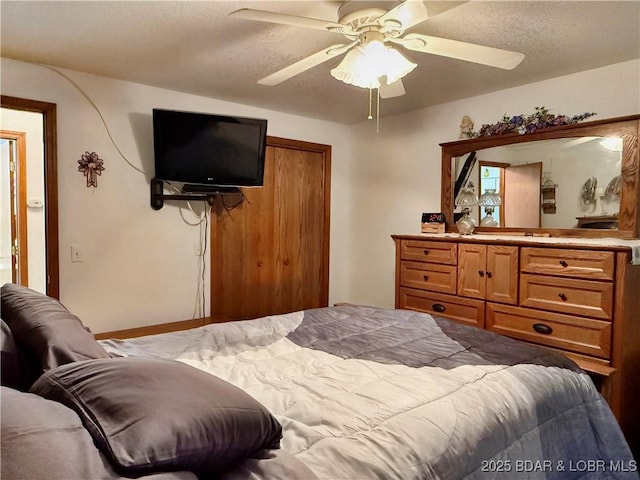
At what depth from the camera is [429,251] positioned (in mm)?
2949

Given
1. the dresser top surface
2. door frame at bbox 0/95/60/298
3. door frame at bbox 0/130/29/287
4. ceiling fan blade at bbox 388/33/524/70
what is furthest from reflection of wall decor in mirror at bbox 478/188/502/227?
door frame at bbox 0/130/29/287

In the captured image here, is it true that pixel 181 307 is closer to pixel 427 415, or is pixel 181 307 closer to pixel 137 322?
pixel 137 322

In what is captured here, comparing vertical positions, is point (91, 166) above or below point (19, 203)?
above

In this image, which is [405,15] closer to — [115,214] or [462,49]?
[462,49]

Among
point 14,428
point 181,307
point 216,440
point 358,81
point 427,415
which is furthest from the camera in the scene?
point 181,307

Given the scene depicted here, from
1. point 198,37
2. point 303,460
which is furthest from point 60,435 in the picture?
point 198,37

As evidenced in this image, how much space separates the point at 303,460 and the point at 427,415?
392 mm

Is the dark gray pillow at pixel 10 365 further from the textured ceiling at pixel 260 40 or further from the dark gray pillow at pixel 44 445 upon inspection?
the textured ceiling at pixel 260 40

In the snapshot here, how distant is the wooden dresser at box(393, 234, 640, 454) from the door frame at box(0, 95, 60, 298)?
97.7 inches

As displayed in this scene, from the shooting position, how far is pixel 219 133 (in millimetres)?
3086

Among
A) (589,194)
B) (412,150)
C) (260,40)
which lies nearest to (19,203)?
(260,40)

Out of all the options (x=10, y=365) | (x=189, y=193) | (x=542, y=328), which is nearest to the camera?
(x=10, y=365)

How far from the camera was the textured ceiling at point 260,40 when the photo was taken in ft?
6.15

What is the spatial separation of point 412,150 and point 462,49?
191cm
